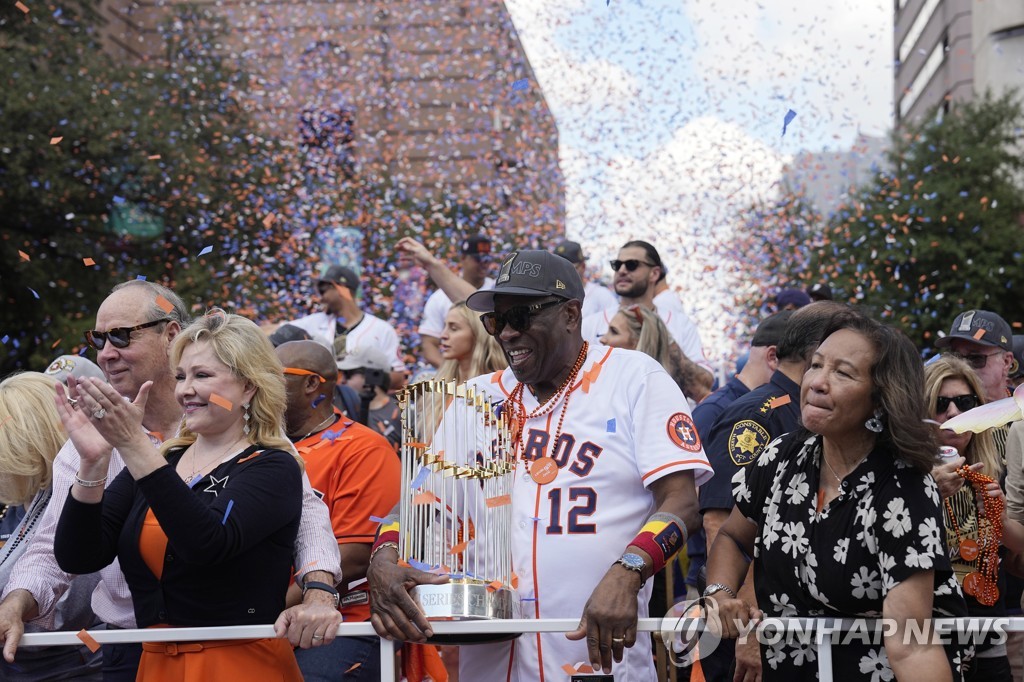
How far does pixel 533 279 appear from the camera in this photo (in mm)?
3900

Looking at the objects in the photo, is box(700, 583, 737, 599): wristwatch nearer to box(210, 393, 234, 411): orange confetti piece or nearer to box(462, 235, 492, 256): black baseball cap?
box(210, 393, 234, 411): orange confetti piece

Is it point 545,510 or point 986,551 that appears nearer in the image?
point 545,510

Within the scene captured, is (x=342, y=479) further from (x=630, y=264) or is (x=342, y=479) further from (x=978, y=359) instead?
A: (x=630, y=264)

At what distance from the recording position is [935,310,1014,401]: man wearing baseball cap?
17.6 feet

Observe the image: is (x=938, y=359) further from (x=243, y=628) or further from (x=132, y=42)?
(x=132, y=42)

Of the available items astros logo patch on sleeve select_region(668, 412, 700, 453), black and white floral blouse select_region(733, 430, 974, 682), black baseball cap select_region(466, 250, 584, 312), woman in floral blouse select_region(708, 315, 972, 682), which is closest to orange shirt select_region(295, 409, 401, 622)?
black baseball cap select_region(466, 250, 584, 312)

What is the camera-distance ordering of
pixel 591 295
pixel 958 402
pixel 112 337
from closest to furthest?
pixel 112 337 → pixel 958 402 → pixel 591 295

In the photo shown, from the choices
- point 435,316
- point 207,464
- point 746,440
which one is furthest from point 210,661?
point 435,316

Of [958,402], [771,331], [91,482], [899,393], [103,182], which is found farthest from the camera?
[103,182]

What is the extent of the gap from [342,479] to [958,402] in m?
2.54

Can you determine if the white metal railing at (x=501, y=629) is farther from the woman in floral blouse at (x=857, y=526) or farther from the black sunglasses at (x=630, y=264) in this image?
the black sunglasses at (x=630, y=264)

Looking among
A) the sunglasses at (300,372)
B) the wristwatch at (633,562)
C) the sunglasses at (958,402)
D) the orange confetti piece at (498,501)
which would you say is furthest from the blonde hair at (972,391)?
the sunglasses at (300,372)

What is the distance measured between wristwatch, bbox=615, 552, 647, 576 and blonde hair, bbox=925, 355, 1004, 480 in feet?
5.98

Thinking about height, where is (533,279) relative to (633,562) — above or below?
above
